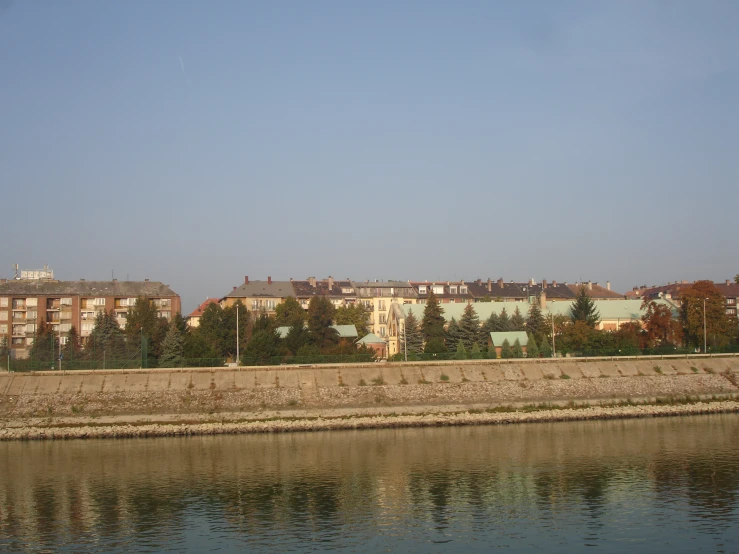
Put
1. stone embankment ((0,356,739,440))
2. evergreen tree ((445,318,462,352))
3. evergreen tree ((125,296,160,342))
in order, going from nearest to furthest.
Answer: stone embankment ((0,356,739,440))
evergreen tree ((445,318,462,352))
evergreen tree ((125,296,160,342))

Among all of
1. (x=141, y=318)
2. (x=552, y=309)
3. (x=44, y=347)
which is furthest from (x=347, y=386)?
(x=552, y=309)

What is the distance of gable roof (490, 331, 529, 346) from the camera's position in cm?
8250

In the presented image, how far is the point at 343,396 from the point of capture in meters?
54.3

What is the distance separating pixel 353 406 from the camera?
53.2m

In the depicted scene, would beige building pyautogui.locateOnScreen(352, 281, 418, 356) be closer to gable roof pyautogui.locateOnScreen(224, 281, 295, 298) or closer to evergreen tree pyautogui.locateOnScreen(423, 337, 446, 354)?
gable roof pyautogui.locateOnScreen(224, 281, 295, 298)

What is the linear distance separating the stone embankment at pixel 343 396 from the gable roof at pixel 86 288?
1782 inches

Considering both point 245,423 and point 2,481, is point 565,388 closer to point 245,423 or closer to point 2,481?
point 245,423

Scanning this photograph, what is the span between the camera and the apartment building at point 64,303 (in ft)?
311

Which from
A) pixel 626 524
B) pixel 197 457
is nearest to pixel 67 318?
pixel 197 457

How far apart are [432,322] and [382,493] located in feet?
189

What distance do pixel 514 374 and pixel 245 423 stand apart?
20324mm

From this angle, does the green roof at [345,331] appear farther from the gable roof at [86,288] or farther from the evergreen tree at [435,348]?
the gable roof at [86,288]

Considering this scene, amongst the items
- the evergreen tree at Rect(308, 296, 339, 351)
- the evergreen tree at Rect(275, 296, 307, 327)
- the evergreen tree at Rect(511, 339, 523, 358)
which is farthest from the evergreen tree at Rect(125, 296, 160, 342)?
the evergreen tree at Rect(511, 339, 523, 358)

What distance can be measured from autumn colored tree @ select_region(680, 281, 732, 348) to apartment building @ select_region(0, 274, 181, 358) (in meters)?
61.2
